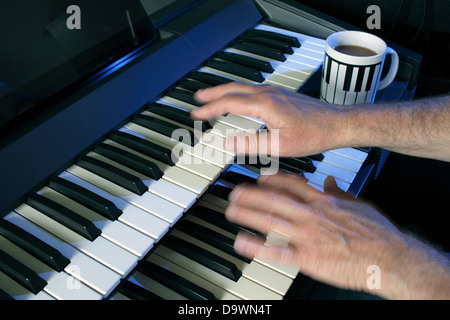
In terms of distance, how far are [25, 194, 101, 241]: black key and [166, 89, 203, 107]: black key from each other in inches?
14.0

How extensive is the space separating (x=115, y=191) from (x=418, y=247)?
21.7 inches

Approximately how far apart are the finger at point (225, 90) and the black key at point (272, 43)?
0.22 meters

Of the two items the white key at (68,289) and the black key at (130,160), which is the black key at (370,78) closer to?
the black key at (130,160)

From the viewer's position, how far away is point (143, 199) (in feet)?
2.31

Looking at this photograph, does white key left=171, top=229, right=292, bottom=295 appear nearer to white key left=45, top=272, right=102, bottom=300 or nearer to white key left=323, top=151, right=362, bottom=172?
white key left=45, top=272, right=102, bottom=300

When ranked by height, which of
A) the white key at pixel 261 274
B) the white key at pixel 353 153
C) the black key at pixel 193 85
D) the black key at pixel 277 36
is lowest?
the white key at pixel 261 274

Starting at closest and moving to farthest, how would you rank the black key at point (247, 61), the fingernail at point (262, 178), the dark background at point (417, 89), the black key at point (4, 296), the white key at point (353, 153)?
the black key at point (4, 296) < the fingernail at point (262, 178) < the white key at point (353, 153) < the black key at point (247, 61) < the dark background at point (417, 89)

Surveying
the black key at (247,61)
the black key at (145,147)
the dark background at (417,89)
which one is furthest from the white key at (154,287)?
the dark background at (417,89)

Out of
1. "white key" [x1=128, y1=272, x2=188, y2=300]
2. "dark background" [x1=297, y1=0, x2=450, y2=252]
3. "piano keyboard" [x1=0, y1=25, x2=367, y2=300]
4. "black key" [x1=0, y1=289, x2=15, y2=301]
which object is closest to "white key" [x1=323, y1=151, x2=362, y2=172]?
"piano keyboard" [x1=0, y1=25, x2=367, y2=300]

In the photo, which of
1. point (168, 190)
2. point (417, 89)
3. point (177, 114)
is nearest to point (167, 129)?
point (177, 114)

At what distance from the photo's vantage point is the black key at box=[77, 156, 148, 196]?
0.71 meters

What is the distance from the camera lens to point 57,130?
2.39 feet

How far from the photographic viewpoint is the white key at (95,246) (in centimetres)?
62
